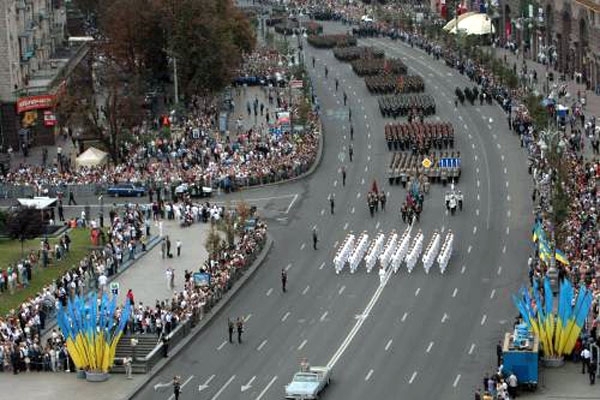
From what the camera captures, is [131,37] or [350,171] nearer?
[350,171]

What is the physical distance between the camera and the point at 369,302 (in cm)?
11219

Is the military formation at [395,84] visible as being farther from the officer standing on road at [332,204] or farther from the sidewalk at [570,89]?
the officer standing on road at [332,204]

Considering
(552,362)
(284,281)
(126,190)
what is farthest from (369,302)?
(126,190)

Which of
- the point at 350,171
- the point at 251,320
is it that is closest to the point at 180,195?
the point at 350,171

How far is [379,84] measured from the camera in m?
184

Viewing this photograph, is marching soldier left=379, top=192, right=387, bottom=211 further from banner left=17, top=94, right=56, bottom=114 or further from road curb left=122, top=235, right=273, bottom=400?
banner left=17, top=94, right=56, bottom=114

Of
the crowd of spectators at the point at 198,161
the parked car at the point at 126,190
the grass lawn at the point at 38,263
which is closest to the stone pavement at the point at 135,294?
the grass lawn at the point at 38,263

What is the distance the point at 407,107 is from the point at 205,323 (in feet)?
213

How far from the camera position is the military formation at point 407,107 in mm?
170000

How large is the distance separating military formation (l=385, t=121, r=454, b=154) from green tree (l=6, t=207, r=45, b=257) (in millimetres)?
36306

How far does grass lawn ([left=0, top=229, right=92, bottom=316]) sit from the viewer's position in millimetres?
115131

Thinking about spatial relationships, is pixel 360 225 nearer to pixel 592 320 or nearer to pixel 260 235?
pixel 260 235

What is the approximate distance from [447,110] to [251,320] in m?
65.6

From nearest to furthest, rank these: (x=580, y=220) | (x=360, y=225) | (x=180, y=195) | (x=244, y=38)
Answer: (x=580, y=220) → (x=360, y=225) → (x=180, y=195) → (x=244, y=38)
